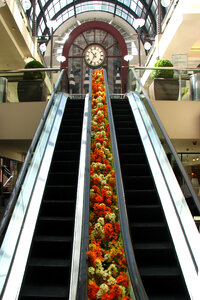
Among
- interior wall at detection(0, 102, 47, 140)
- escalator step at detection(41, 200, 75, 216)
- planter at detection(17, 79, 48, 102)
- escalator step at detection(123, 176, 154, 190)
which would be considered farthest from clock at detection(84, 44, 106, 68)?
escalator step at detection(41, 200, 75, 216)

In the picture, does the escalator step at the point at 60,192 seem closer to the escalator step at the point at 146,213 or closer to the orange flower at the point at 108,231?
the escalator step at the point at 146,213

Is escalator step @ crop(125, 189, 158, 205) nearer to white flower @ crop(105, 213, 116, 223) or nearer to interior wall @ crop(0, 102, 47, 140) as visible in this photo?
white flower @ crop(105, 213, 116, 223)

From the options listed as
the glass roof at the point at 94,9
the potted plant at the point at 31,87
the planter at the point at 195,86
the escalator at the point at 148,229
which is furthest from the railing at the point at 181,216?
the glass roof at the point at 94,9

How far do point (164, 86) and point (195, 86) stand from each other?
774mm

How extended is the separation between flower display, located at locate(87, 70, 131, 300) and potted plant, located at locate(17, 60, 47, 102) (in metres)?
2.63

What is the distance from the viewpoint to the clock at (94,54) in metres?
20.3

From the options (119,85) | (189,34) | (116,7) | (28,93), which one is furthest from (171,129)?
(116,7)

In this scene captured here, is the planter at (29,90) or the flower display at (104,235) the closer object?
the flower display at (104,235)

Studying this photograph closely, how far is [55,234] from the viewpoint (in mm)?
4617

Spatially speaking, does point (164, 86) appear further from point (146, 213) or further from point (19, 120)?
point (146, 213)

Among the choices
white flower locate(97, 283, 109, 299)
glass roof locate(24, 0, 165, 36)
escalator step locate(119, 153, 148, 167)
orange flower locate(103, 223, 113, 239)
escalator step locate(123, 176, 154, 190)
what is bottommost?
white flower locate(97, 283, 109, 299)

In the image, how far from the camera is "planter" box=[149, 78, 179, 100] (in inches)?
344

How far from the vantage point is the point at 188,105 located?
8.48m

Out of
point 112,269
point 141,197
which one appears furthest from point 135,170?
point 112,269
